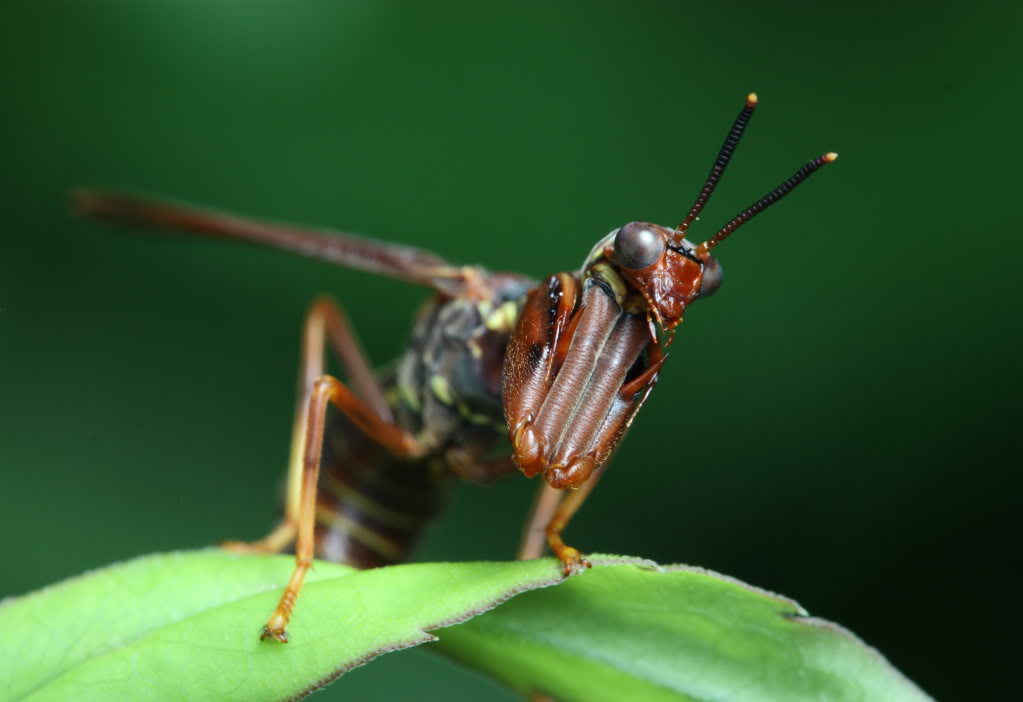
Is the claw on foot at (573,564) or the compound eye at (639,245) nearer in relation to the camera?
the claw on foot at (573,564)

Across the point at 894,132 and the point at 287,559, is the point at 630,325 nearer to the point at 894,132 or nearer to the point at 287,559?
the point at 287,559

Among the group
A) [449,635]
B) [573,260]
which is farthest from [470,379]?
[449,635]

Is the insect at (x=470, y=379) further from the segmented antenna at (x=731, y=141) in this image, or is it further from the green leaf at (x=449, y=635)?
the green leaf at (x=449, y=635)

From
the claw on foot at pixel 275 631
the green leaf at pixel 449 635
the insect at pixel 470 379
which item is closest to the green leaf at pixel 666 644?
the green leaf at pixel 449 635

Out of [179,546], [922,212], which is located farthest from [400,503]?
[922,212]

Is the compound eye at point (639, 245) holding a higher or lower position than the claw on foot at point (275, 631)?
higher

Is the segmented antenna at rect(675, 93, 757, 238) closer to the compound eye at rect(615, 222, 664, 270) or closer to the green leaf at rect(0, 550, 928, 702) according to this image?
the compound eye at rect(615, 222, 664, 270)

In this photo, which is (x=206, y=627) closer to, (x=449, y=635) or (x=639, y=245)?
(x=449, y=635)
